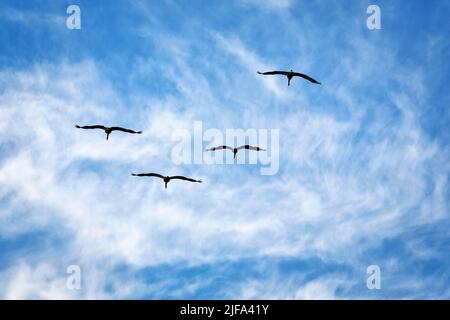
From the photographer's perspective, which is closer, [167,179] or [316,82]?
[316,82]
